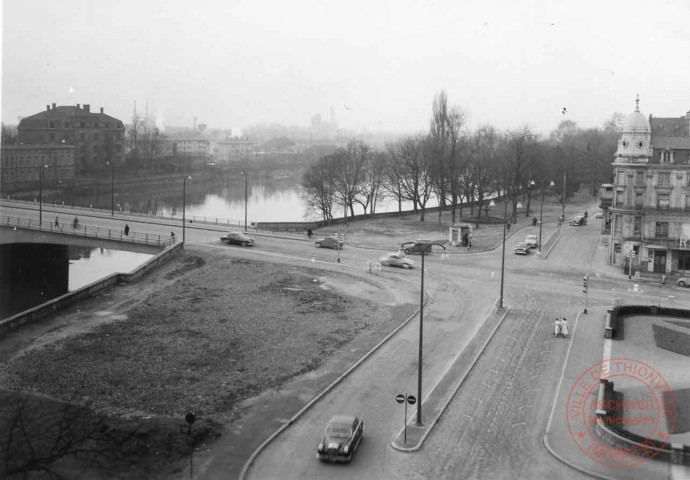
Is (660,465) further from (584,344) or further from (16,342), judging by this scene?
→ (16,342)

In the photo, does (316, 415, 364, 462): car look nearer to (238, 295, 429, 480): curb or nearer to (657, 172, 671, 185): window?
(238, 295, 429, 480): curb

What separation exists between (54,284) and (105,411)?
36977 mm

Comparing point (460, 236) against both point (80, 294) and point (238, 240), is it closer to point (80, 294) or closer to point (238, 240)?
point (238, 240)

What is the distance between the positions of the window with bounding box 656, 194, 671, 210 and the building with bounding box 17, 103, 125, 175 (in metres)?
106

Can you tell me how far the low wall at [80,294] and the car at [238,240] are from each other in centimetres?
461

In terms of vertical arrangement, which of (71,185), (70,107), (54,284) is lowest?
(54,284)

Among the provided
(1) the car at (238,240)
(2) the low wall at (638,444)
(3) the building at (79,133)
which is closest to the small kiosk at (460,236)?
(1) the car at (238,240)

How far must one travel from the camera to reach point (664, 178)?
52344 millimetres

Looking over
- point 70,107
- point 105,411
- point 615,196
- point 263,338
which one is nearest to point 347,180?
point 615,196

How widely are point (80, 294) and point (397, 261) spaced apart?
2223 centimetres

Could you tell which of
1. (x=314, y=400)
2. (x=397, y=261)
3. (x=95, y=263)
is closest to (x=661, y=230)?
(x=397, y=261)

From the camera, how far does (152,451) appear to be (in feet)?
72.1

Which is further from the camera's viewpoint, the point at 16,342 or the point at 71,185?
the point at 71,185

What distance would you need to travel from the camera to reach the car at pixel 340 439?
21.2 m
